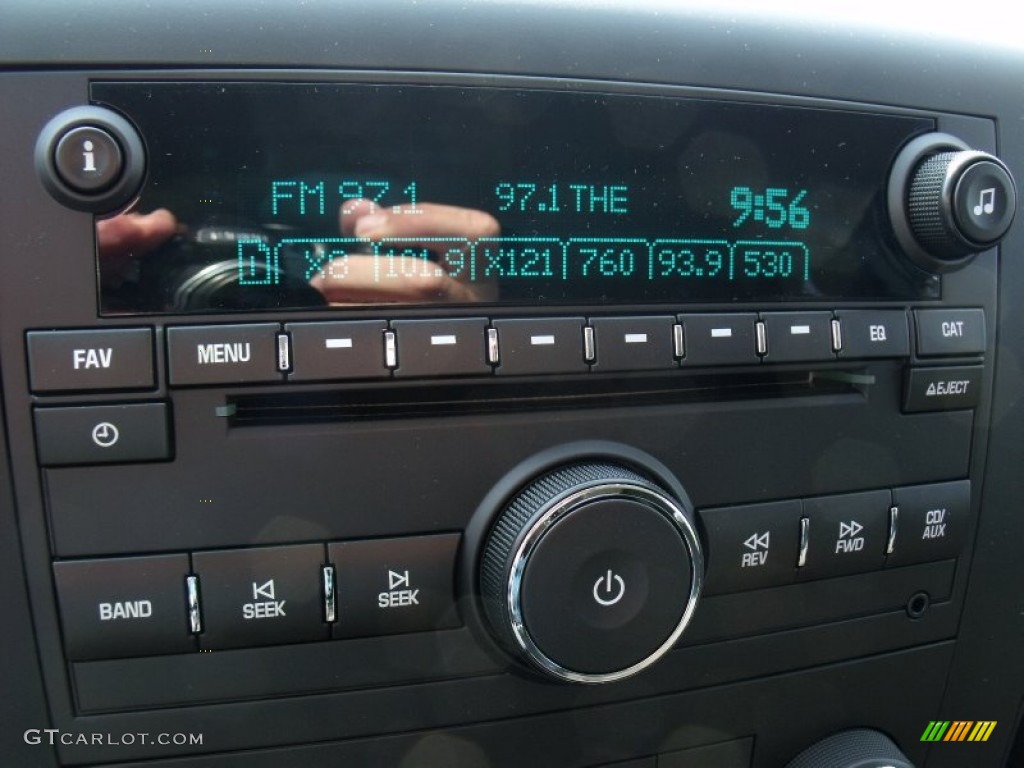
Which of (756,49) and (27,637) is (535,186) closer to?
(756,49)

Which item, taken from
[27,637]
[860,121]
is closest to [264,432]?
[27,637]

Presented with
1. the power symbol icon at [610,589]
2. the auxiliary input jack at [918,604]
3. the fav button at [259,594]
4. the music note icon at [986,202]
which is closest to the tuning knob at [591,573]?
the power symbol icon at [610,589]

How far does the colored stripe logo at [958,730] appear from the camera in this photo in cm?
111

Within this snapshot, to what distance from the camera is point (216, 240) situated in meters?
0.76

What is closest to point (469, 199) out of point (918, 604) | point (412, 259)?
point (412, 259)

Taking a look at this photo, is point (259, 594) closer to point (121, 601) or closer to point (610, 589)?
point (121, 601)

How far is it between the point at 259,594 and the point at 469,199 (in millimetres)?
434

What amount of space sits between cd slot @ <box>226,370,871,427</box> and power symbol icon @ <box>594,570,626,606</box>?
179mm

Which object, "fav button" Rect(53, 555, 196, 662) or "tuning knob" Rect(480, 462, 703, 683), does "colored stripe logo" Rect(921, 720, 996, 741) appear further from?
"fav button" Rect(53, 555, 196, 662)

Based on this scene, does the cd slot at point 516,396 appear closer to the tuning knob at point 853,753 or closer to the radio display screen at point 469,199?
the radio display screen at point 469,199

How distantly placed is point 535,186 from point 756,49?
0.30m

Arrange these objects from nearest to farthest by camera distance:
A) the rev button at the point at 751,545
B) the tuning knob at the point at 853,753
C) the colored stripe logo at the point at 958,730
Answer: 1. the rev button at the point at 751,545
2. the tuning knob at the point at 853,753
3. the colored stripe logo at the point at 958,730

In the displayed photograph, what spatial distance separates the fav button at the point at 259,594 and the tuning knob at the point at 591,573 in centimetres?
17

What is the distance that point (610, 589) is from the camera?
80 cm
